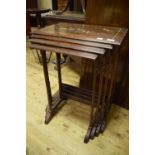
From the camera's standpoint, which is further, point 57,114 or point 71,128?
point 57,114

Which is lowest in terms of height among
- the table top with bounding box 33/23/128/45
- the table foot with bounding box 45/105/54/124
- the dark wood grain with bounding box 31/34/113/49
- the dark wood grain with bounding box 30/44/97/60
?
the table foot with bounding box 45/105/54/124

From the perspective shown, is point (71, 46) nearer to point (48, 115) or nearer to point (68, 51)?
point (68, 51)

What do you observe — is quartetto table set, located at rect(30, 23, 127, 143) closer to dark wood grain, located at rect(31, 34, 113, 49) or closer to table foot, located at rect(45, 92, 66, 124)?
dark wood grain, located at rect(31, 34, 113, 49)

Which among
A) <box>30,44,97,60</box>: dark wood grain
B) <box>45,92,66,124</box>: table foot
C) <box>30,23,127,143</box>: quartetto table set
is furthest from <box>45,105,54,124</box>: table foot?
<box>30,44,97,60</box>: dark wood grain

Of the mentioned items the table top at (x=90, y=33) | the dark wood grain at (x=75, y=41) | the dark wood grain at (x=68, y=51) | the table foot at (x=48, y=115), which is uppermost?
the table top at (x=90, y=33)

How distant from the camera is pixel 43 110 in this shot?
1.74 m

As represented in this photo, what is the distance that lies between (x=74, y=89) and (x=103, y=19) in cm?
75

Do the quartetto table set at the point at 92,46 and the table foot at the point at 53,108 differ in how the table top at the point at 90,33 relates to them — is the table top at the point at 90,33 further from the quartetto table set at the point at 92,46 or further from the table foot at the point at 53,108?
the table foot at the point at 53,108

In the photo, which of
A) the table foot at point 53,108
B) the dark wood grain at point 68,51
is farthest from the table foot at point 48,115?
the dark wood grain at point 68,51
